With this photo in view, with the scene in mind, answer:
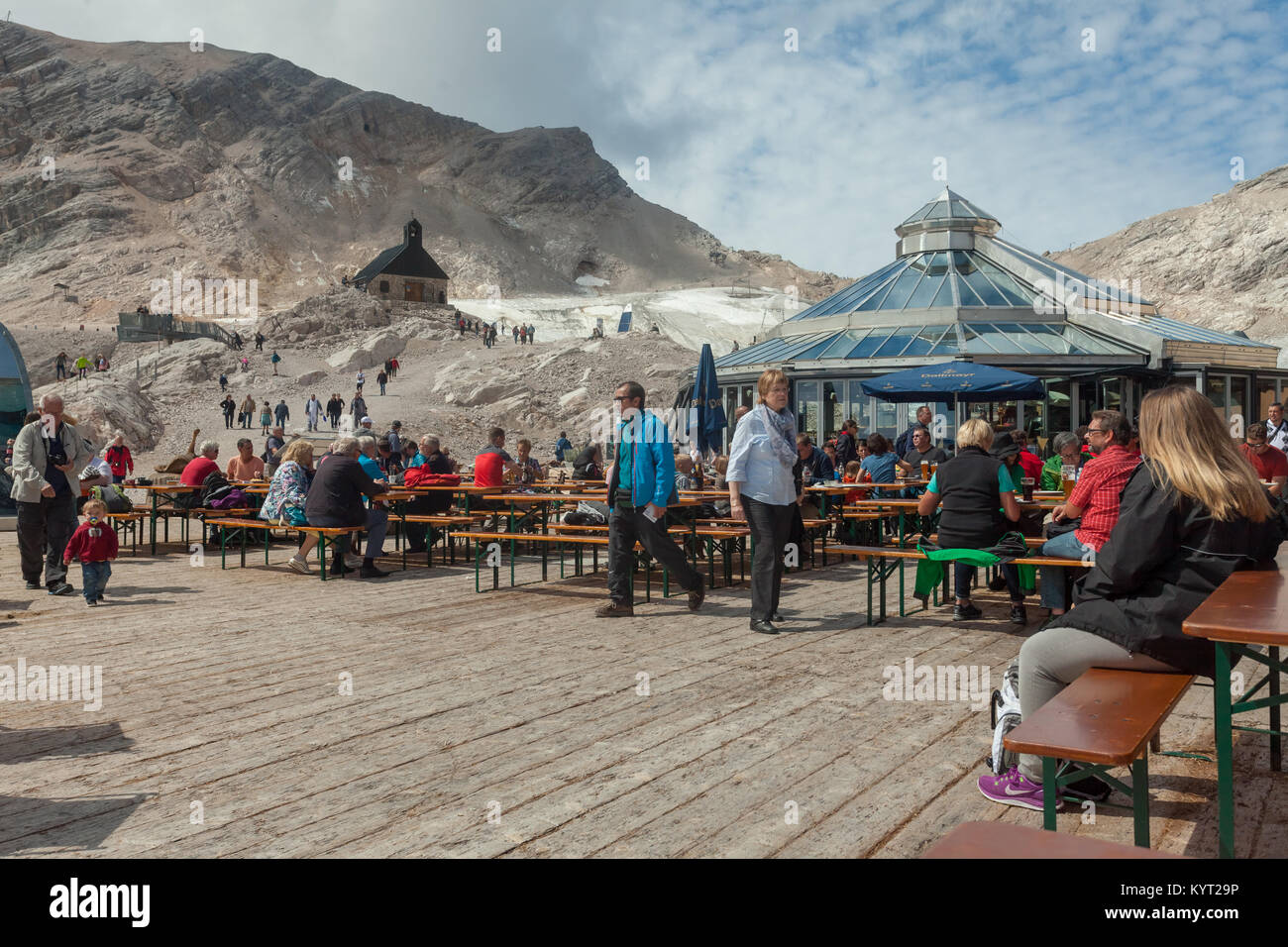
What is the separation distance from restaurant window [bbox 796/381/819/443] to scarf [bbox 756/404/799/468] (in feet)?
44.4

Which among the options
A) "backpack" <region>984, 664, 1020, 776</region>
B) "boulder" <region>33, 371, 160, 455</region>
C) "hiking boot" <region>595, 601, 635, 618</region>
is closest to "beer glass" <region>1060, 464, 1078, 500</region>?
"hiking boot" <region>595, 601, 635, 618</region>

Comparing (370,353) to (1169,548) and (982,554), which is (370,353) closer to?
(982,554)

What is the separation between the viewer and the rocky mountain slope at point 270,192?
86.0m

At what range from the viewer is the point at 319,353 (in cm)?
5306

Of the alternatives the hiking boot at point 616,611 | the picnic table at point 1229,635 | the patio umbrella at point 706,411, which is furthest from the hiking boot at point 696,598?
the patio umbrella at point 706,411

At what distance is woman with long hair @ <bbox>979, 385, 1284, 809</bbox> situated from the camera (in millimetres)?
2939

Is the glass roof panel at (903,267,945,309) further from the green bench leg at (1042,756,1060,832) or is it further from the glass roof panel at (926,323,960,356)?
the green bench leg at (1042,756,1060,832)

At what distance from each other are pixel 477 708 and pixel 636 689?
2.62 feet

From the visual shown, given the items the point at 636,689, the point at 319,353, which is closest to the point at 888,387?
the point at 636,689

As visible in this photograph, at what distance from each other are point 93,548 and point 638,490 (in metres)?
4.30

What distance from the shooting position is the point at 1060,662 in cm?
308

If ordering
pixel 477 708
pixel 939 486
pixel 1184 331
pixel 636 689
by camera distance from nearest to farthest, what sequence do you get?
pixel 477 708 → pixel 636 689 → pixel 939 486 → pixel 1184 331
